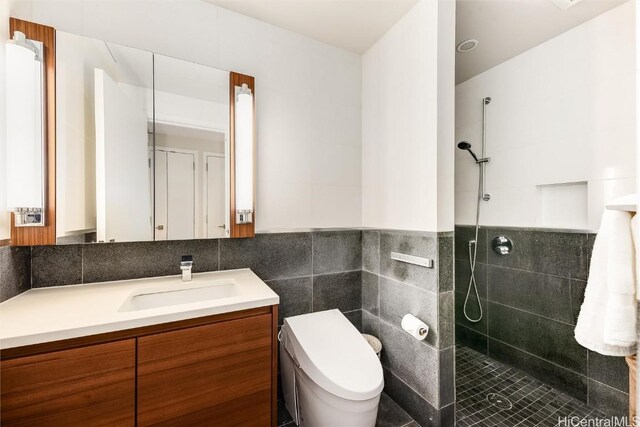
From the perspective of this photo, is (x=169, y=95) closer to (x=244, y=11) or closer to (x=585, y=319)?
(x=244, y=11)

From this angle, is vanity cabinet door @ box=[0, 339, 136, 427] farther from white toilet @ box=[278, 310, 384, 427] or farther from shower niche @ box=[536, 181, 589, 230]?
shower niche @ box=[536, 181, 589, 230]

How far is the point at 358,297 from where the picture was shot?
192 cm

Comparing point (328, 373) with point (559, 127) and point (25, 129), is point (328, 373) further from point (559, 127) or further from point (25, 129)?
point (559, 127)

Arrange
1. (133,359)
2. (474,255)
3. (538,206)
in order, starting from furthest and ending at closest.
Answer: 1. (474,255)
2. (538,206)
3. (133,359)

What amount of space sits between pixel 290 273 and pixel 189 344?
78 cm

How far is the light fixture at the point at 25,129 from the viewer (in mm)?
1037

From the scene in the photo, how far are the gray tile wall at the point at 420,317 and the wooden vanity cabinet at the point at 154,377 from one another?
2.62 feet

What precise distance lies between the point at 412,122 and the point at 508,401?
1759mm

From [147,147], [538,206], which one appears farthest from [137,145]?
[538,206]

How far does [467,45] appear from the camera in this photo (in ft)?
6.06

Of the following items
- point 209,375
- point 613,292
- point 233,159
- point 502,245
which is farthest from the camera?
point 502,245

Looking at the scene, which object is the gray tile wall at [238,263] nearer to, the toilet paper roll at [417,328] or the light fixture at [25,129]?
the light fixture at [25,129]

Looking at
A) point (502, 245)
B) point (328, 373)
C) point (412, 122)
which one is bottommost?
point (328, 373)

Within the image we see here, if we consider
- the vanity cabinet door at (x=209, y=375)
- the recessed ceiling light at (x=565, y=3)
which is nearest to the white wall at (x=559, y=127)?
the recessed ceiling light at (x=565, y=3)
